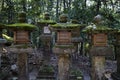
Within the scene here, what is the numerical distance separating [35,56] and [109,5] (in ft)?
36.4

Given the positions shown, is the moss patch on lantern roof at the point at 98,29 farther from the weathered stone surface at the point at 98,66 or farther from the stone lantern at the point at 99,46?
the weathered stone surface at the point at 98,66

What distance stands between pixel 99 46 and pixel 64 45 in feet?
4.85

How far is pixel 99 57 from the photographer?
1070 cm

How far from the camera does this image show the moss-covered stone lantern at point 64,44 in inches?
414

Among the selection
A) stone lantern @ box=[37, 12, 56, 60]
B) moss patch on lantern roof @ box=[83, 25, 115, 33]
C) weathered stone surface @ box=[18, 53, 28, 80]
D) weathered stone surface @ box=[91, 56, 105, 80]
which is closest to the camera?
moss patch on lantern roof @ box=[83, 25, 115, 33]

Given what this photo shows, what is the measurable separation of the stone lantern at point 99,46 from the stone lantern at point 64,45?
80cm

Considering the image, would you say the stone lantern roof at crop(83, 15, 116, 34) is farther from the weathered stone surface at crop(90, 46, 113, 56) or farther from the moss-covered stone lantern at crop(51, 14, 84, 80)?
the weathered stone surface at crop(90, 46, 113, 56)

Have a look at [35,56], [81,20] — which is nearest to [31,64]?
[35,56]

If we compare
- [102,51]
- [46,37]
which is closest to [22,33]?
[102,51]

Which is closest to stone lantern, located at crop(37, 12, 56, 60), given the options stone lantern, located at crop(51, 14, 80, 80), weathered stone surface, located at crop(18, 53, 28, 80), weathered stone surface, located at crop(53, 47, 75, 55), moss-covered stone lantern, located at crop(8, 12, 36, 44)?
weathered stone surface, located at crop(18, 53, 28, 80)

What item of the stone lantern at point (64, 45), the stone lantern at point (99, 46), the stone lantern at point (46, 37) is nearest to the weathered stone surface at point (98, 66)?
the stone lantern at point (99, 46)

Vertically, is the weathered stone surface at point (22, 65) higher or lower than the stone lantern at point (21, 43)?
lower

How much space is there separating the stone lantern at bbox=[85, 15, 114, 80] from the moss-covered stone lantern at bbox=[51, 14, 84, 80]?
2.63 ft

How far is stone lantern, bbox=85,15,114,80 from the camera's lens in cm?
1048
